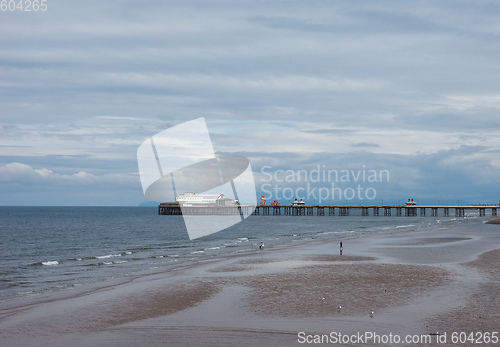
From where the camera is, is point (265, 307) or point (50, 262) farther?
point (50, 262)

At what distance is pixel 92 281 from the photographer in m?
24.4

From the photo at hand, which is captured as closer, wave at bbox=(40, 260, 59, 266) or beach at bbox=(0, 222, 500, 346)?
beach at bbox=(0, 222, 500, 346)

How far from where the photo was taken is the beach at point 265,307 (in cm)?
1368

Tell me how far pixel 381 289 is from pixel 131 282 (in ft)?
40.1

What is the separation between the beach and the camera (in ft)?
44.9

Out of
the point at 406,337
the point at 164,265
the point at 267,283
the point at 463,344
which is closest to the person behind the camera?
the point at 463,344

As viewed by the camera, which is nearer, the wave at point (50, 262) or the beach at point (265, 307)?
the beach at point (265, 307)

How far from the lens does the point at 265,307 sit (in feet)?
55.6

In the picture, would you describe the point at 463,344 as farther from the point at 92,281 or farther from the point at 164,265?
the point at 164,265

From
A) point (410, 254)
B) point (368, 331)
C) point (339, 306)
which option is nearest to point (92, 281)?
point (339, 306)

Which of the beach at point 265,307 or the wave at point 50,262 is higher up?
the beach at point 265,307

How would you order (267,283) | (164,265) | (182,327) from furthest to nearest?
(164,265) < (267,283) < (182,327)

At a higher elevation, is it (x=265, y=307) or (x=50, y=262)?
(x=265, y=307)

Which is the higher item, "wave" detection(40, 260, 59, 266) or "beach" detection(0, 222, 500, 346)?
"beach" detection(0, 222, 500, 346)
